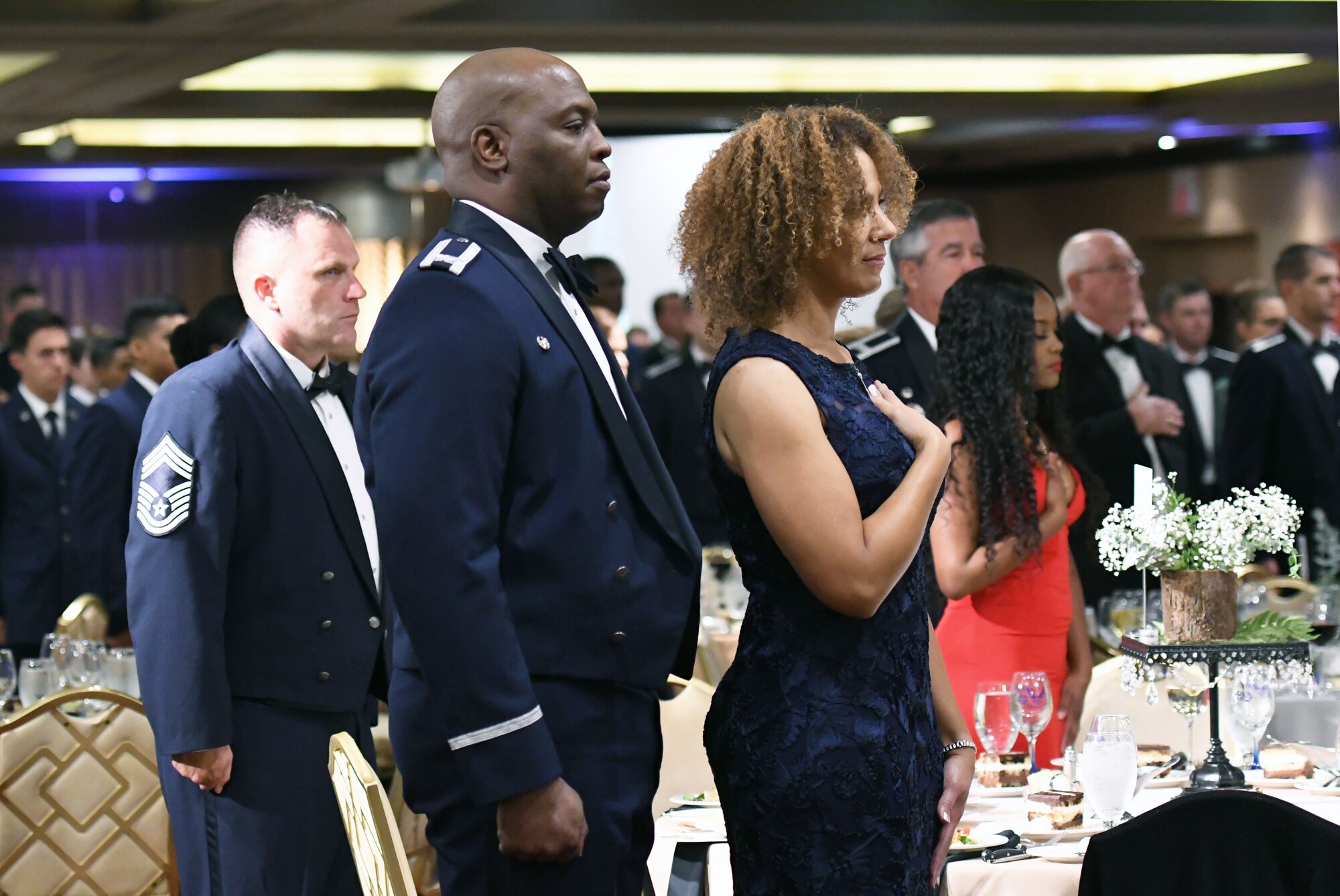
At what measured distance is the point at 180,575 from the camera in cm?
286

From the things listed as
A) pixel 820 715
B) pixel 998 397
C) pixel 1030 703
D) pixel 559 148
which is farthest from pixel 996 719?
pixel 559 148

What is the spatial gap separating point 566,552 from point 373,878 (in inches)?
21.2

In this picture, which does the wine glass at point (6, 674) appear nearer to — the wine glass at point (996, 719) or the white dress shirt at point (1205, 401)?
the wine glass at point (996, 719)

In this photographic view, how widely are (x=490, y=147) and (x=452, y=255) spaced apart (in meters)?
0.17

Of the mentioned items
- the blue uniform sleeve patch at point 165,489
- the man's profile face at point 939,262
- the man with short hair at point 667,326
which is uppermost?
the man with short hair at point 667,326

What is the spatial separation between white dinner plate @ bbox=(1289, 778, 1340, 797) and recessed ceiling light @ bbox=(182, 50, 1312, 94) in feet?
21.7

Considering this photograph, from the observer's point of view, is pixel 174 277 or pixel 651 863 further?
pixel 174 277

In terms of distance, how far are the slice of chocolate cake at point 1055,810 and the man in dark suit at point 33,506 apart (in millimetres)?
5440

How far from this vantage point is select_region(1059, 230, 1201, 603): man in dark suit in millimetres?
5785

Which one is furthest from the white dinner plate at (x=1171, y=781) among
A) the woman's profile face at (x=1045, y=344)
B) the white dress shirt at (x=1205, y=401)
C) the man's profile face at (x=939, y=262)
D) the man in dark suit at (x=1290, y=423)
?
the white dress shirt at (x=1205, y=401)

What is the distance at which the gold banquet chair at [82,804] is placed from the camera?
A: 3463mm

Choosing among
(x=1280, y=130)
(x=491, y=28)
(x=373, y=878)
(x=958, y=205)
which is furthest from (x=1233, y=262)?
(x=373, y=878)

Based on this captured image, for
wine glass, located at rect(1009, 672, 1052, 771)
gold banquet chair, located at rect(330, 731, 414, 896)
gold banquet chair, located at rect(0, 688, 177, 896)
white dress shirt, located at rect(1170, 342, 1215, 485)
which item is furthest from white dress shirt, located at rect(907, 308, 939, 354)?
white dress shirt, located at rect(1170, 342, 1215, 485)

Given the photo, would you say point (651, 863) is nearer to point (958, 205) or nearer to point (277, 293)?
point (277, 293)
